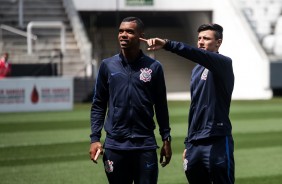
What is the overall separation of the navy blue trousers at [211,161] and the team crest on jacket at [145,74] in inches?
31.0

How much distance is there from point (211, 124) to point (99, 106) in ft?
3.18

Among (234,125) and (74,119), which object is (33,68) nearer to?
(74,119)

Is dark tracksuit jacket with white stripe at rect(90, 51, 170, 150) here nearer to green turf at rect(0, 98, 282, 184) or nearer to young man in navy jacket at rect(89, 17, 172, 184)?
young man in navy jacket at rect(89, 17, 172, 184)

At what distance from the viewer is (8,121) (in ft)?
69.8

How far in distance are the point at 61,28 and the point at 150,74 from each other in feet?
88.1

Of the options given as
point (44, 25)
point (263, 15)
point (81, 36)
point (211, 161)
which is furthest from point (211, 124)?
point (263, 15)

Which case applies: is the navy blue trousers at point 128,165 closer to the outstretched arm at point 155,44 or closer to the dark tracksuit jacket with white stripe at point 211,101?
the dark tracksuit jacket with white stripe at point 211,101

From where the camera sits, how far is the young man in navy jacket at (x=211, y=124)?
7355 millimetres

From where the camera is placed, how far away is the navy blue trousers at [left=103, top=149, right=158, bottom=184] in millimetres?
7051

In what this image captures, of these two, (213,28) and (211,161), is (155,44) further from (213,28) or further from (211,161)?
(211,161)

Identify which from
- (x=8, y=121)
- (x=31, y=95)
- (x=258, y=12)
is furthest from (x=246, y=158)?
(x=258, y=12)

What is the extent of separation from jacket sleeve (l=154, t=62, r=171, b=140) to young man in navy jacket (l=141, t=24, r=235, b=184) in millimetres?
305

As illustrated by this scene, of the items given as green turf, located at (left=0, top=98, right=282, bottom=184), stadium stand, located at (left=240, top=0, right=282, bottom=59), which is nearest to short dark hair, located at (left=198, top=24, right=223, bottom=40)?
green turf, located at (left=0, top=98, right=282, bottom=184)

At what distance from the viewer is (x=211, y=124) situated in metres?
7.41
